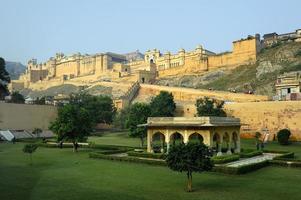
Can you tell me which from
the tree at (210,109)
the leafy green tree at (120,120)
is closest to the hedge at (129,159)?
the tree at (210,109)

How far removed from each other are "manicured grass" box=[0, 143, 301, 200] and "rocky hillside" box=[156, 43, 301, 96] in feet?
126

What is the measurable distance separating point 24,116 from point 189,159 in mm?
42085

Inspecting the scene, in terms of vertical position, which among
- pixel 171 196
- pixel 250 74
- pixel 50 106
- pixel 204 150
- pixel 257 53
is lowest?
pixel 171 196

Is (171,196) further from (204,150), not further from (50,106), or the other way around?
(50,106)

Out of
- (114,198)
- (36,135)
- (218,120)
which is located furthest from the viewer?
(36,135)

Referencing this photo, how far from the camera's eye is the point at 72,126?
109 ft

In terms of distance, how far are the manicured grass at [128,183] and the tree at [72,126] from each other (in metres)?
8.78

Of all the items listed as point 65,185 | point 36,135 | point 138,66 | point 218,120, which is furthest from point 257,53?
point 65,185

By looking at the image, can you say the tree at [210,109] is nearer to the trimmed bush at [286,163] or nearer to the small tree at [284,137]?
the small tree at [284,137]

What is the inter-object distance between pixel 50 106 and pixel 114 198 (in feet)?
150

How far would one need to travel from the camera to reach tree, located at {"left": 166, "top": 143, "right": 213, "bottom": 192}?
16.5 m

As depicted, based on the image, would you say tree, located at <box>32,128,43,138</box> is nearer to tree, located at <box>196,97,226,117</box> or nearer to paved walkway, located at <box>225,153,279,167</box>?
tree, located at <box>196,97,226,117</box>

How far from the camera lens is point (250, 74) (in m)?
67.1

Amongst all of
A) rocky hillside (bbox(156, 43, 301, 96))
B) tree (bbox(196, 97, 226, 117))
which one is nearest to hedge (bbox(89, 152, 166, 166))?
tree (bbox(196, 97, 226, 117))
